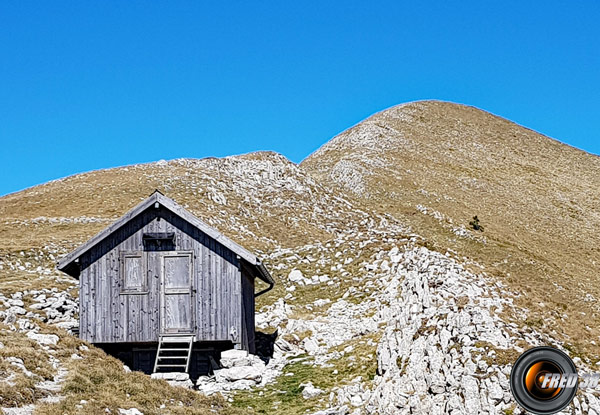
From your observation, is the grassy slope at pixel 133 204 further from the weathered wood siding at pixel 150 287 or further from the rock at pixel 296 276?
the weathered wood siding at pixel 150 287

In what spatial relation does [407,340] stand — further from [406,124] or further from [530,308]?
[406,124]

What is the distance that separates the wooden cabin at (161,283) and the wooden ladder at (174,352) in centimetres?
4

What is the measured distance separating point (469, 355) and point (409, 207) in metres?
50.9

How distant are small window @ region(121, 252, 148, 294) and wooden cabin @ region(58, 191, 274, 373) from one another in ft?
0.13

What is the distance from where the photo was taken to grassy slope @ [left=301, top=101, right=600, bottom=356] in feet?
144

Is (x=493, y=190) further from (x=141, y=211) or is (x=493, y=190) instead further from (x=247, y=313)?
(x=141, y=211)

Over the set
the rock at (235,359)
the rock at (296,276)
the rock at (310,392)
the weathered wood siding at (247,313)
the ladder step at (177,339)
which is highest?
the rock at (296,276)

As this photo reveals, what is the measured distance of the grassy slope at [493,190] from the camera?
1724 inches

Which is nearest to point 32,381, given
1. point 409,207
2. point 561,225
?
point 409,207

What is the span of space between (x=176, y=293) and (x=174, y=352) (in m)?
2.52

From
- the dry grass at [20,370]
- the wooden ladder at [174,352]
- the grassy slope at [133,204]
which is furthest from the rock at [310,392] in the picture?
the dry grass at [20,370]

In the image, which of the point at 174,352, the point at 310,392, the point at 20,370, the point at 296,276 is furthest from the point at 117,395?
the point at 296,276

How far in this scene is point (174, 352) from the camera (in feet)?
81.6

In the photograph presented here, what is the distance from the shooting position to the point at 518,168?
319ft
